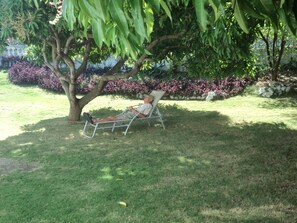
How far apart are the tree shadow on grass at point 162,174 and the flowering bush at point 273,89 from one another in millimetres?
4813

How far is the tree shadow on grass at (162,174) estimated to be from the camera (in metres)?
4.43

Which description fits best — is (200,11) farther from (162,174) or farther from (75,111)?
(75,111)

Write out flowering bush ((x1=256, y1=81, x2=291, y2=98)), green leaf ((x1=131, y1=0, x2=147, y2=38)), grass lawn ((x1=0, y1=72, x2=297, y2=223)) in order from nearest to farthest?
1. green leaf ((x1=131, y1=0, x2=147, y2=38))
2. grass lawn ((x1=0, y1=72, x2=297, y2=223))
3. flowering bush ((x1=256, y1=81, x2=291, y2=98))

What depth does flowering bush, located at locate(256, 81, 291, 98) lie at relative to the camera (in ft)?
44.7

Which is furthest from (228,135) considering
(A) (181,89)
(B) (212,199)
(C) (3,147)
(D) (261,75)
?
(D) (261,75)

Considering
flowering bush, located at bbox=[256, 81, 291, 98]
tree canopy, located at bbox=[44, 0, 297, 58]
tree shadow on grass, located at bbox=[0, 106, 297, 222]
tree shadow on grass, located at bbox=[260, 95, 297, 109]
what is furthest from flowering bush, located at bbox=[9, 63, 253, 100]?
tree canopy, located at bbox=[44, 0, 297, 58]

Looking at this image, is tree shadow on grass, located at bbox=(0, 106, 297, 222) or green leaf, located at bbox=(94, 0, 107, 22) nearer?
green leaf, located at bbox=(94, 0, 107, 22)

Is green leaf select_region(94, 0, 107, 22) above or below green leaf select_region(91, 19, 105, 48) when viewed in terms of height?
above

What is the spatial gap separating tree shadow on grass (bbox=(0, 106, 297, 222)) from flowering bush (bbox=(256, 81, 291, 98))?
15.8 ft

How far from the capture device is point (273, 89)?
13789 millimetres

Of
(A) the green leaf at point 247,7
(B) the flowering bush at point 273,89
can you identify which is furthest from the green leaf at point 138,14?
(B) the flowering bush at point 273,89

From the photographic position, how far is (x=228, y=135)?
8242 mm

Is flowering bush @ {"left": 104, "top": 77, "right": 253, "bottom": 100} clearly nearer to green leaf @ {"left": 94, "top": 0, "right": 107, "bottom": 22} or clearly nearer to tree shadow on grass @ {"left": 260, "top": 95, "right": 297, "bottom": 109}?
tree shadow on grass @ {"left": 260, "top": 95, "right": 297, "bottom": 109}

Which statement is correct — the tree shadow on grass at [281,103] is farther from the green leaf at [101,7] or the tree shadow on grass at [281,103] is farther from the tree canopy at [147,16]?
the green leaf at [101,7]
